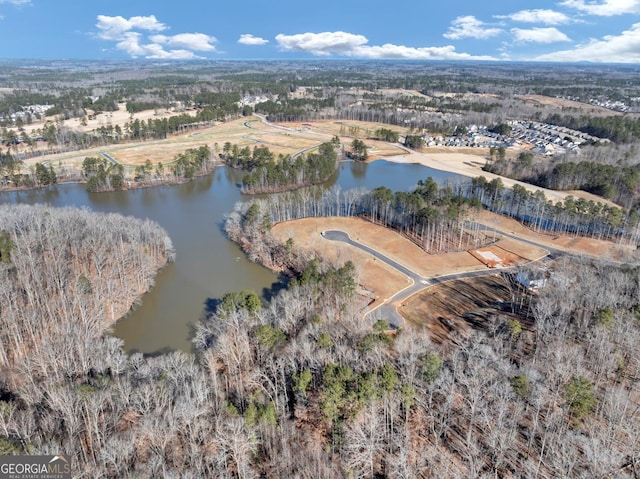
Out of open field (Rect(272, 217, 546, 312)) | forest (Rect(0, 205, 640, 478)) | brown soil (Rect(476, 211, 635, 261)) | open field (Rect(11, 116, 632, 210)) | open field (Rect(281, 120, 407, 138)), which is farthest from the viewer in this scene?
open field (Rect(281, 120, 407, 138))

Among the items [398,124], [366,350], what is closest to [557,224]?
[366,350]

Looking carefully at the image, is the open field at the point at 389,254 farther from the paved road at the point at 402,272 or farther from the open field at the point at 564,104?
the open field at the point at 564,104

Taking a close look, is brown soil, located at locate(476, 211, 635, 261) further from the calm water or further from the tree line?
the tree line

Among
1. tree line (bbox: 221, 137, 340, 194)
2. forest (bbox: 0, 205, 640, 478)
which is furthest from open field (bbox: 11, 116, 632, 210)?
forest (bbox: 0, 205, 640, 478)

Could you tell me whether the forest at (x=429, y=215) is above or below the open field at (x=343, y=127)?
below

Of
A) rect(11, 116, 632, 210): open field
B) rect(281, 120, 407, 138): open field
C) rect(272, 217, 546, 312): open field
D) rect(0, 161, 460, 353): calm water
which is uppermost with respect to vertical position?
rect(281, 120, 407, 138): open field

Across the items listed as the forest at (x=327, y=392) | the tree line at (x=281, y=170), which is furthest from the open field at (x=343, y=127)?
the forest at (x=327, y=392)
